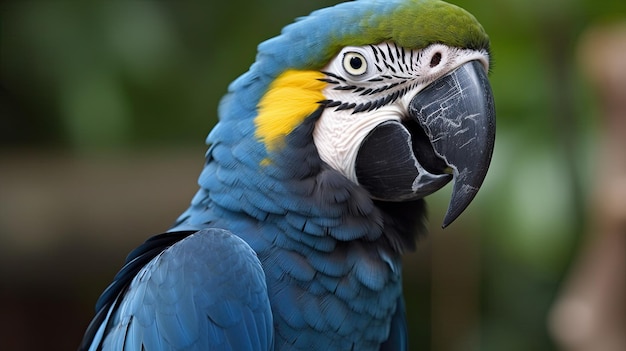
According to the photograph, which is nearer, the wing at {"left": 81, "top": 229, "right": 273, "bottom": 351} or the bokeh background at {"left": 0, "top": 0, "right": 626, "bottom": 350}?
the wing at {"left": 81, "top": 229, "right": 273, "bottom": 351}

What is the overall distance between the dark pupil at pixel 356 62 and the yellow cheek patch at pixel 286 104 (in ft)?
0.20

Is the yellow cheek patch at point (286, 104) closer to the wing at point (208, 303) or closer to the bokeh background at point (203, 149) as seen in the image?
the wing at point (208, 303)

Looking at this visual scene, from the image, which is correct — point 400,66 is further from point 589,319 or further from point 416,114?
point 589,319

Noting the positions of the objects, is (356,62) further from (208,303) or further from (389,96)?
(208,303)

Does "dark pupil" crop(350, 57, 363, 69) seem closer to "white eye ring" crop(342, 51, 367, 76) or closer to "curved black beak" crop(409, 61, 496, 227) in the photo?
"white eye ring" crop(342, 51, 367, 76)

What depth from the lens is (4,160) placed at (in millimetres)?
3562

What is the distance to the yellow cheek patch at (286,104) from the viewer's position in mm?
1318

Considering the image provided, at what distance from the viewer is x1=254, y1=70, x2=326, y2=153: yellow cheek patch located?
4.33ft

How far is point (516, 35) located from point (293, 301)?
218cm

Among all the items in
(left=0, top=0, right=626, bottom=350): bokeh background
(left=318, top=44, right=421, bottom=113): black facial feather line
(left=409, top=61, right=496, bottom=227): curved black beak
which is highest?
(left=318, top=44, right=421, bottom=113): black facial feather line

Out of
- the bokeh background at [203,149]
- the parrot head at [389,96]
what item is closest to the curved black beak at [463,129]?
the parrot head at [389,96]

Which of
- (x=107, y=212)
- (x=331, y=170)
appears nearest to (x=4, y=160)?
(x=107, y=212)

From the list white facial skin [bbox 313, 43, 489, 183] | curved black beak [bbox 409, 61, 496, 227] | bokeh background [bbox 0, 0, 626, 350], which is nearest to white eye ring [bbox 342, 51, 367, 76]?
white facial skin [bbox 313, 43, 489, 183]

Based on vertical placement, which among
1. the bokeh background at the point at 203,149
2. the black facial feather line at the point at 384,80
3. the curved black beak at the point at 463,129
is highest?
the black facial feather line at the point at 384,80
